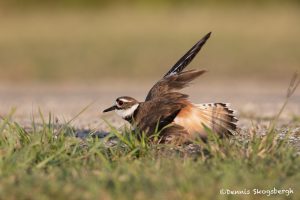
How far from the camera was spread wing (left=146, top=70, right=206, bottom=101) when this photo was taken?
6.78 meters

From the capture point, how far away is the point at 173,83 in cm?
691

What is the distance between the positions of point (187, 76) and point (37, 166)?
5.83 ft

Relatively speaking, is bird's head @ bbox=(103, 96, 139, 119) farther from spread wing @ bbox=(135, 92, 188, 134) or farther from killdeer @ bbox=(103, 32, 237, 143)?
spread wing @ bbox=(135, 92, 188, 134)

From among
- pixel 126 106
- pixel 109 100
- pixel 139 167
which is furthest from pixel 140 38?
pixel 139 167

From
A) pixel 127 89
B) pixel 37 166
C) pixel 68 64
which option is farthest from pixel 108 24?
pixel 37 166

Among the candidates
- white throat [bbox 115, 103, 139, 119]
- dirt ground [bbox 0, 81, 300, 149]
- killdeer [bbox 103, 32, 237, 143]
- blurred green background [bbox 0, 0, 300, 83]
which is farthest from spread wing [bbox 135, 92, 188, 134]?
blurred green background [bbox 0, 0, 300, 83]

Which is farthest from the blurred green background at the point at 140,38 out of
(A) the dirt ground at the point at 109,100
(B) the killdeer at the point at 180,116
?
(B) the killdeer at the point at 180,116

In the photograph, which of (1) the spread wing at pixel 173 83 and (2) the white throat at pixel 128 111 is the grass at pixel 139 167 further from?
→ (1) the spread wing at pixel 173 83

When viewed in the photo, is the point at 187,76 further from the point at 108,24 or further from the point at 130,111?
the point at 108,24

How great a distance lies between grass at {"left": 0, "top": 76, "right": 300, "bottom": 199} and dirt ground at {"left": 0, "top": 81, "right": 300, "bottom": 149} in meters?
1.26

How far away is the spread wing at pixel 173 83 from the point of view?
6781mm

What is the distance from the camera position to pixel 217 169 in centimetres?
540

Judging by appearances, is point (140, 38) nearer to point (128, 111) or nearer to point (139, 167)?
point (128, 111)

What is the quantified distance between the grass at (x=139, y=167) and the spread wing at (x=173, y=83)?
21.6 inches
